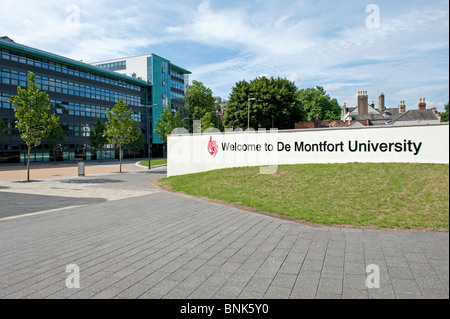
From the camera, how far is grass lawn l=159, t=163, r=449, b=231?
744 centimetres

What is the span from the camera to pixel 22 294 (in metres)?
3.94

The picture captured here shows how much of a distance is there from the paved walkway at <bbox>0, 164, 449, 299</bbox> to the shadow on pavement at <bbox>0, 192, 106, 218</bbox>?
1.68m

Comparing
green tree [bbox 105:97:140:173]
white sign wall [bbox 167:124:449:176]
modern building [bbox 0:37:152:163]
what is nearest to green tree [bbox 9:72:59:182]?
green tree [bbox 105:97:140:173]

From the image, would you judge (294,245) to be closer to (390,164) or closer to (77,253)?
(77,253)

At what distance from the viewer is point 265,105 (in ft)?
142

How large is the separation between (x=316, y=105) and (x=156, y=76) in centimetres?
4219

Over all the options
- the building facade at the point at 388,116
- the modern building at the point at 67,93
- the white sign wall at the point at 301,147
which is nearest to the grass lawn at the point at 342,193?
the white sign wall at the point at 301,147

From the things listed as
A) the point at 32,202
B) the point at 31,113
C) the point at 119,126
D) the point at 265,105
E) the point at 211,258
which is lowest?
the point at 32,202

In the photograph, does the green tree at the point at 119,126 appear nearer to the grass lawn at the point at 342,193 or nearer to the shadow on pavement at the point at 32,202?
the shadow on pavement at the point at 32,202

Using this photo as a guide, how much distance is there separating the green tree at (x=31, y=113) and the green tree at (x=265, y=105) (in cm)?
2798

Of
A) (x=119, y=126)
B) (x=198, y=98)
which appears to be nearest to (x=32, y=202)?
(x=119, y=126)

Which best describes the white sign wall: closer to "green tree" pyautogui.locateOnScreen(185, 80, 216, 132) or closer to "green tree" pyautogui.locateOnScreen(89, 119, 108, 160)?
"green tree" pyautogui.locateOnScreen(89, 119, 108, 160)

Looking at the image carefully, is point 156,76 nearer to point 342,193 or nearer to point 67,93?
point 67,93

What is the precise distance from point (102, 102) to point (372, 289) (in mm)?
64680
